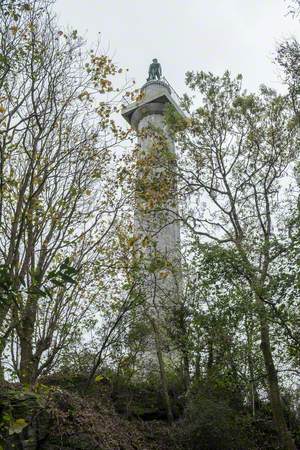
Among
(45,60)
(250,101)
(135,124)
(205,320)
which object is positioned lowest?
(205,320)

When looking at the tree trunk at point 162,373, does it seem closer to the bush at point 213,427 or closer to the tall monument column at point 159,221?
the tall monument column at point 159,221

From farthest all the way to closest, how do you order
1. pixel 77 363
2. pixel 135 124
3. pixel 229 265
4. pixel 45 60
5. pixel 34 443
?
pixel 135 124, pixel 77 363, pixel 229 265, pixel 34 443, pixel 45 60

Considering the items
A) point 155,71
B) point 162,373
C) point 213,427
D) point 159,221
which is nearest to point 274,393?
point 213,427

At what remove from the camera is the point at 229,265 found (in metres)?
8.48

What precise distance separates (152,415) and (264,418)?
2.76 metres

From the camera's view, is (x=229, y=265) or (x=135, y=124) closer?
(x=229, y=265)

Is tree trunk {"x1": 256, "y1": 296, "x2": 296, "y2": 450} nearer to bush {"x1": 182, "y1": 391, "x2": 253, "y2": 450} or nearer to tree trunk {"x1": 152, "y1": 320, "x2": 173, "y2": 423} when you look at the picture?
bush {"x1": 182, "y1": 391, "x2": 253, "y2": 450}

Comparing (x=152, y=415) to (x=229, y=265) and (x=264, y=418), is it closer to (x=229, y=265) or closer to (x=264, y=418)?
(x=264, y=418)

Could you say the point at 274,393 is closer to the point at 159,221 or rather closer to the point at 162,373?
the point at 162,373

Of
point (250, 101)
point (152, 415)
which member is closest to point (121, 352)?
point (152, 415)

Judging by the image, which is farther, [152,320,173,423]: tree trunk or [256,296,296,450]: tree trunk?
[152,320,173,423]: tree trunk

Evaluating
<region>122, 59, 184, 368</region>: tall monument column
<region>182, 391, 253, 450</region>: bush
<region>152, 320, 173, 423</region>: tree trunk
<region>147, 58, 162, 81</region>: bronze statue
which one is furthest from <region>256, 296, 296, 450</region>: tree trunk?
<region>147, 58, 162, 81</region>: bronze statue

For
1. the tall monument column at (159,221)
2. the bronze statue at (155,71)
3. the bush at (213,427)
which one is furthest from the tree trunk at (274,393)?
the bronze statue at (155,71)

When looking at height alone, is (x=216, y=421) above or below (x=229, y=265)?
below
